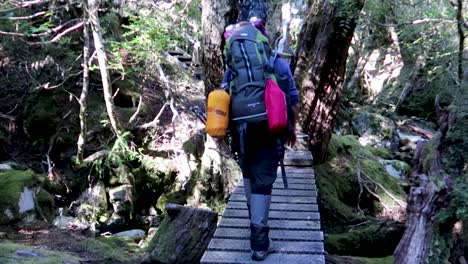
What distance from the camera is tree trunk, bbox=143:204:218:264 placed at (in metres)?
4.85

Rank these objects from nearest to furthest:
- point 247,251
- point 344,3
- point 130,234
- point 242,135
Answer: point 242,135, point 247,251, point 344,3, point 130,234

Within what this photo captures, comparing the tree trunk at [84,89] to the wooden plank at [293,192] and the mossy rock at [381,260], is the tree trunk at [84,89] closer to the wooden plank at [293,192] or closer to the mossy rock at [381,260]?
the wooden plank at [293,192]

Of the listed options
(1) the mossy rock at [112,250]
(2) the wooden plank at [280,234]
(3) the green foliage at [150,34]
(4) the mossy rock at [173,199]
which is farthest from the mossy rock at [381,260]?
(3) the green foliage at [150,34]

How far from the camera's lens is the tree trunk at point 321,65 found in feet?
23.4

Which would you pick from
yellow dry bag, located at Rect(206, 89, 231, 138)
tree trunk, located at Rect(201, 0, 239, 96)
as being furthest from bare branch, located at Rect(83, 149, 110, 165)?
yellow dry bag, located at Rect(206, 89, 231, 138)

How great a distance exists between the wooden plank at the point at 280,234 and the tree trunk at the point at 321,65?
3460 mm

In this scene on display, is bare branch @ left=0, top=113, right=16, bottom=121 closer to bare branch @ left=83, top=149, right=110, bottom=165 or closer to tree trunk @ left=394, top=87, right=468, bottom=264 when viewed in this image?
bare branch @ left=83, top=149, right=110, bottom=165

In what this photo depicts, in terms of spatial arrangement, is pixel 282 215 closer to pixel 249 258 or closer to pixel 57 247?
pixel 249 258

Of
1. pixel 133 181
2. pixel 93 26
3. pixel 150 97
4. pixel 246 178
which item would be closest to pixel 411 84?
pixel 150 97

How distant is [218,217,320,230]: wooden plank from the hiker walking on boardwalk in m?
0.57

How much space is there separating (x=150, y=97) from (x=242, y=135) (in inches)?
379

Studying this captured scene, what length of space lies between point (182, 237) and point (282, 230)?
130 cm

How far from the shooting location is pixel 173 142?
11.2 m

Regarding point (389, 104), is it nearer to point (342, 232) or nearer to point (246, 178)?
point (342, 232)
